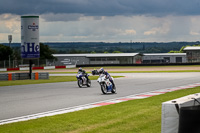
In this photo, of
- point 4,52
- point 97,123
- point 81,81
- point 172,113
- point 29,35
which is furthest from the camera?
point 4,52

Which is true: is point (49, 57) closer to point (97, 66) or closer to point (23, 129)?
point (97, 66)

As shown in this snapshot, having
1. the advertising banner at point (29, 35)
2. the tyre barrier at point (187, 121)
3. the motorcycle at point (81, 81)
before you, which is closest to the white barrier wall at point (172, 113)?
the tyre barrier at point (187, 121)

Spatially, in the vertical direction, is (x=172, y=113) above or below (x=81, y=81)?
above

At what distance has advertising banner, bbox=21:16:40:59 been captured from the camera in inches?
Answer: 1522

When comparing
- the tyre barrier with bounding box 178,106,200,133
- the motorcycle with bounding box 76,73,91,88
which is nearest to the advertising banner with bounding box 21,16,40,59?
the motorcycle with bounding box 76,73,91,88

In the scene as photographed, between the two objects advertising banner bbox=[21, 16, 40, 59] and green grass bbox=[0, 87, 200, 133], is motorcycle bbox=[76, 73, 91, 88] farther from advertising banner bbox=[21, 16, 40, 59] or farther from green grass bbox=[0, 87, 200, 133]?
advertising banner bbox=[21, 16, 40, 59]

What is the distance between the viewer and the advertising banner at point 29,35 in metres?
38.7

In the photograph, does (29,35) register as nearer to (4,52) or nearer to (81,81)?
(81,81)

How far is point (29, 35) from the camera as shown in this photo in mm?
38719

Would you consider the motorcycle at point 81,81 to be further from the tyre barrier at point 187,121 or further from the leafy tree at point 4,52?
the leafy tree at point 4,52

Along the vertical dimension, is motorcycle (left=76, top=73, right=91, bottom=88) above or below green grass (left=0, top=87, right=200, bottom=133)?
above

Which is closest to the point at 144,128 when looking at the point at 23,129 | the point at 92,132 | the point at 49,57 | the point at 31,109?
the point at 92,132

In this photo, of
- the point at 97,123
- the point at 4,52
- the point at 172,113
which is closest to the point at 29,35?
the point at 97,123

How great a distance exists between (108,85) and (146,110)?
8.15 metres
